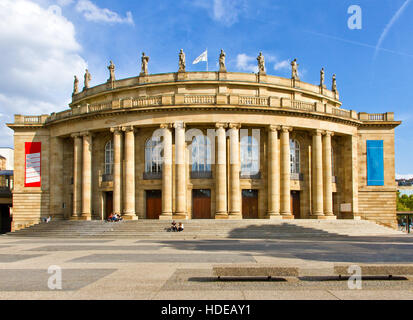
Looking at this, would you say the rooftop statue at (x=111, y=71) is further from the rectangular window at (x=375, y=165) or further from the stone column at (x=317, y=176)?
the rectangular window at (x=375, y=165)

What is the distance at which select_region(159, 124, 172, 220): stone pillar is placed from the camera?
43344 millimetres

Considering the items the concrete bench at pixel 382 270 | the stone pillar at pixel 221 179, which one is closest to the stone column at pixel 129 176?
the stone pillar at pixel 221 179

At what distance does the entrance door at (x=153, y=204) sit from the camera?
46.6 m

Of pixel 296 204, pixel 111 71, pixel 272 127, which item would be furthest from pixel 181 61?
pixel 296 204

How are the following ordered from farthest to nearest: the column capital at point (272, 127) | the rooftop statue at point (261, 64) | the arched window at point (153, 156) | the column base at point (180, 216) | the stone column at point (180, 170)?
the rooftop statue at point (261, 64) < the arched window at point (153, 156) < the column capital at point (272, 127) < the stone column at point (180, 170) < the column base at point (180, 216)

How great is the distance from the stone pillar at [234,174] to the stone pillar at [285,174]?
4.83m

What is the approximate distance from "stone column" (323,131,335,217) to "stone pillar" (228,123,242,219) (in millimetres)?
10252

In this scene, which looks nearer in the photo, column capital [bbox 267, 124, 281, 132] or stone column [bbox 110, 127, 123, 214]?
column capital [bbox 267, 124, 281, 132]

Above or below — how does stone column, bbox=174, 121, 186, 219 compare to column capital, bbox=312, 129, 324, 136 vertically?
below

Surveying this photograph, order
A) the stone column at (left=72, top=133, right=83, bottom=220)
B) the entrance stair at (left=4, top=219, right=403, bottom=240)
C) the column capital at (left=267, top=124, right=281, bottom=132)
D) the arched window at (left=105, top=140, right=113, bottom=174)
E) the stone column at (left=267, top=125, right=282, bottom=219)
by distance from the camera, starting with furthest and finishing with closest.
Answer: the arched window at (left=105, top=140, right=113, bottom=174)
the stone column at (left=72, top=133, right=83, bottom=220)
the column capital at (left=267, top=124, right=281, bottom=132)
the stone column at (left=267, top=125, right=282, bottom=219)
the entrance stair at (left=4, top=219, right=403, bottom=240)

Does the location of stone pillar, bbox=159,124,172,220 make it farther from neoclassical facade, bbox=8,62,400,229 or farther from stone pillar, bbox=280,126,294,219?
stone pillar, bbox=280,126,294,219

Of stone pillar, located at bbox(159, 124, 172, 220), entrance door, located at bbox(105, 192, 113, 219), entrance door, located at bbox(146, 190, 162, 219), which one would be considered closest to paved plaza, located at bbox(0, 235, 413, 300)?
stone pillar, located at bbox(159, 124, 172, 220)
